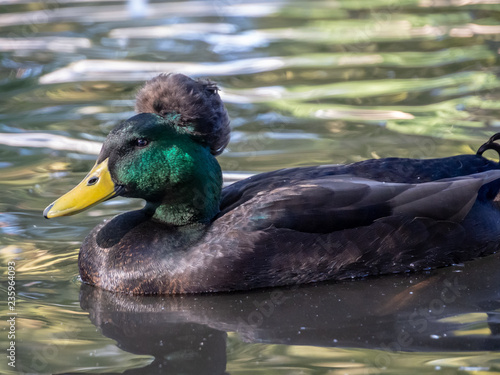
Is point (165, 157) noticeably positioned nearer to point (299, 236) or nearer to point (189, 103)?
point (189, 103)

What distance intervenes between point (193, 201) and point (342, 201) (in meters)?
1.08

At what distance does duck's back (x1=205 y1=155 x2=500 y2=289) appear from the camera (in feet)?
20.9

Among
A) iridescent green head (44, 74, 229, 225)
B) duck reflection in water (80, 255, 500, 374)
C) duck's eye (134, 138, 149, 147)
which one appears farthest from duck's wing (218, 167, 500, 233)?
duck's eye (134, 138, 149, 147)

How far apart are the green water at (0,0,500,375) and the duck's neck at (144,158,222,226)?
59 cm

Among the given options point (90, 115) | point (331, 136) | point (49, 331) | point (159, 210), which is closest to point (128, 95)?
point (90, 115)

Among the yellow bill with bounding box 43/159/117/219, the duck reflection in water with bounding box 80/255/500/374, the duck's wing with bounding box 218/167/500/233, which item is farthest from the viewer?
the duck's wing with bounding box 218/167/500/233

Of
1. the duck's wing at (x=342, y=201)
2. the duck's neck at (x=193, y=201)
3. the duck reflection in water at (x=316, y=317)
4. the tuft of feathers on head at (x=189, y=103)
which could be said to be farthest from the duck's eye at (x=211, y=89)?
the duck reflection in water at (x=316, y=317)

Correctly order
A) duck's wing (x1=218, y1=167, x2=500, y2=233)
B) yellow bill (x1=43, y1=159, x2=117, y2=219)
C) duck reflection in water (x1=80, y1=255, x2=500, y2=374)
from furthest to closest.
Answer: duck's wing (x1=218, y1=167, x2=500, y2=233) < yellow bill (x1=43, y1=159, x2=117, y2=219) < duck reflection in water (x1=80, y1=255, x2=500, y2=374)

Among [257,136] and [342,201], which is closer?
[342,201]

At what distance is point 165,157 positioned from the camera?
6414 mm

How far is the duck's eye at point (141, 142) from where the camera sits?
6369mm

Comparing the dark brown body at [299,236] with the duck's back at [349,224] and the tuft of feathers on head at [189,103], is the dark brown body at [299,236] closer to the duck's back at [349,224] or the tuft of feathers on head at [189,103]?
the duck's back at [349,224]

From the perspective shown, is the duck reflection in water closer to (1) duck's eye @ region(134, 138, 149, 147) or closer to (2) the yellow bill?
(2) the yellow bill

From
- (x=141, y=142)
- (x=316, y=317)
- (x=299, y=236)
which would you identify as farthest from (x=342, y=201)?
(x=141, y=142)
